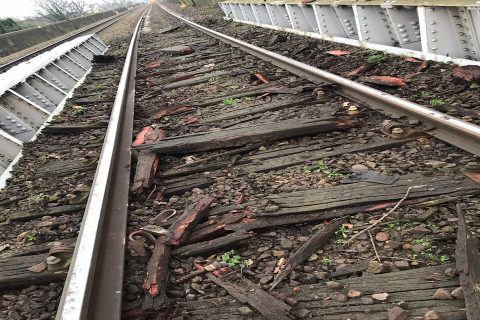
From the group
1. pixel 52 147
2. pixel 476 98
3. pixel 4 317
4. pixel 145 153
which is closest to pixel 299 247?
pixel 4 317

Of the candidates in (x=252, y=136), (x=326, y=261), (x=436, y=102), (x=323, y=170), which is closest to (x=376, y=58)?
(x=436, y=102)

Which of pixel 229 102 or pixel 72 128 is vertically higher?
pixel 72 128

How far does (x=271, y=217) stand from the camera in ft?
9.09

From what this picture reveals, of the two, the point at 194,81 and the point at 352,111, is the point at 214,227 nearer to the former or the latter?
the point at 352,111

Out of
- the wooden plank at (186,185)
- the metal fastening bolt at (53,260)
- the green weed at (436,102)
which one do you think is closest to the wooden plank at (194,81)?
the green weed at (436,102)

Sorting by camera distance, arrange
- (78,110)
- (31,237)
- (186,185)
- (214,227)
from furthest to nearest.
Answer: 1. (78,110)
2. (186,185)
3. (31,237)
4. (214,227)

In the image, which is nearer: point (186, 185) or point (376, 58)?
point (186, 185)

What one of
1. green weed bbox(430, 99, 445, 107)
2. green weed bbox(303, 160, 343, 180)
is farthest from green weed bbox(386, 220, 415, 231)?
green weed bbox(430, 99, 445, 107)

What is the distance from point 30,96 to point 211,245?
17.3 ft

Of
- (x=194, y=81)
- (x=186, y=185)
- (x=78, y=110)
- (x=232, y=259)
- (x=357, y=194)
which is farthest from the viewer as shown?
(x=194, y=81)

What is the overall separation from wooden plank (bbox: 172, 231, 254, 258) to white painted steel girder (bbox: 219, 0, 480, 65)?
378 cm

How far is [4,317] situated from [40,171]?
2.27 meters

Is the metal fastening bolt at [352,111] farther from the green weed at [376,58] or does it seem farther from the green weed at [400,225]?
the green weed at [376,58]

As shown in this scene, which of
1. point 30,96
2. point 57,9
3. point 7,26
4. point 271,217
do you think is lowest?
point 271,217
